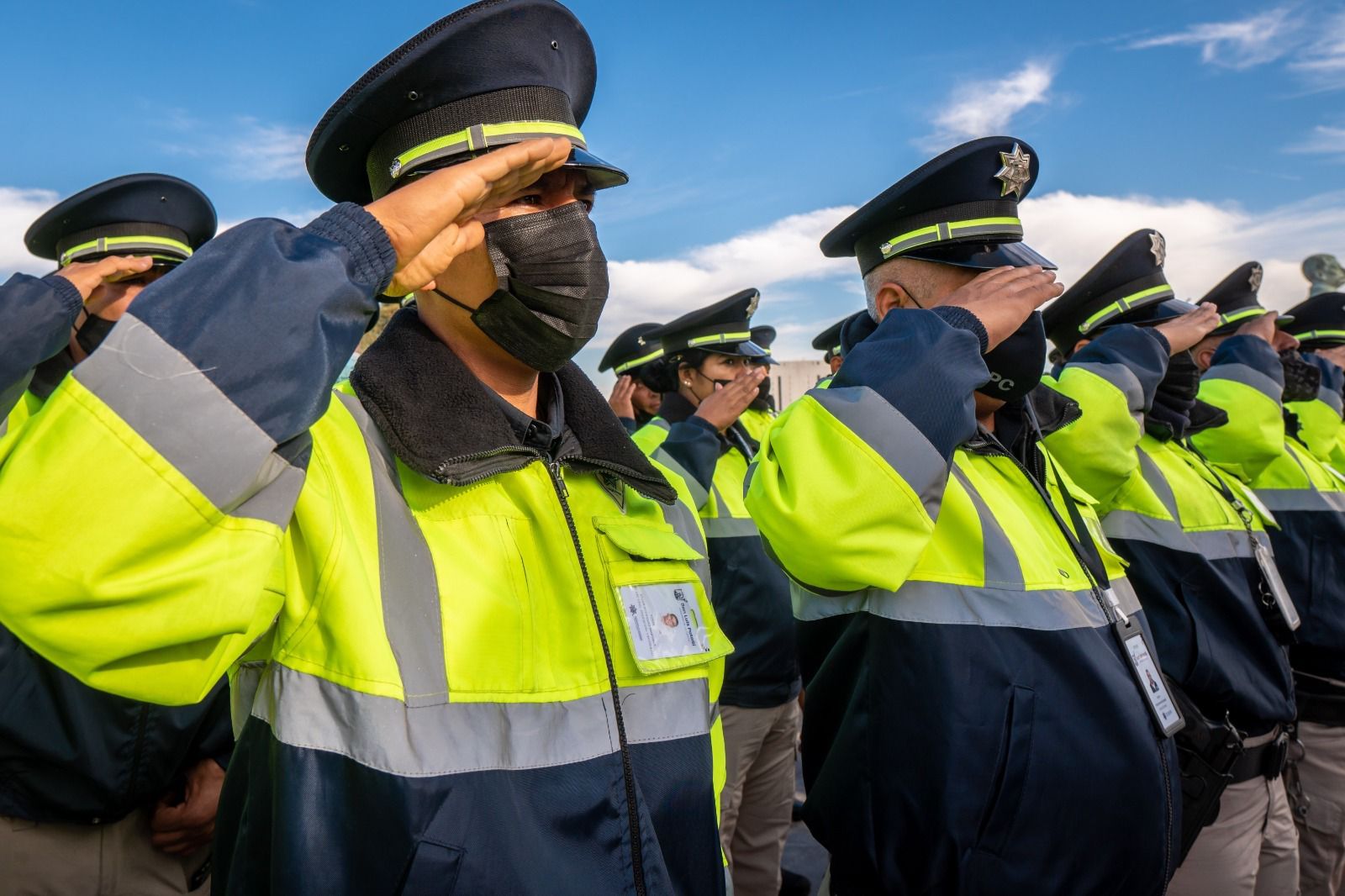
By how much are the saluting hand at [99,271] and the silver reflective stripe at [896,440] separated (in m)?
2.14

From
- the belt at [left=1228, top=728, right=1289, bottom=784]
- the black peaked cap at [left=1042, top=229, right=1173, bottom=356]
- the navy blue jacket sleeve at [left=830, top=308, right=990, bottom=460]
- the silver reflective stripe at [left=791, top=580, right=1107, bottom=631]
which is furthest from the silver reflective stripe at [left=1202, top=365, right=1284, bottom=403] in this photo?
the navy blue jacket sleeve at [left=830, top=308, right=990, bottom=460]

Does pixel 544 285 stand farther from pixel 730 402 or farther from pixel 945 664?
pixel 730 402

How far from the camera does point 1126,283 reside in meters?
3.86

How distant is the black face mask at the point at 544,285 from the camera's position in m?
1.68

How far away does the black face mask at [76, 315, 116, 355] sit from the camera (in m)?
2.80

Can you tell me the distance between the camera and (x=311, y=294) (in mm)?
1179

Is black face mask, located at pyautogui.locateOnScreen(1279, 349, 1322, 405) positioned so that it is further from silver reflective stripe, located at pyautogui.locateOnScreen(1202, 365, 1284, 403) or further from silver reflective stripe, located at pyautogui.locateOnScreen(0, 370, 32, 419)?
silver reflective stripe, located at pyautogui.locateOnScreen(0, 370, 32, 419)

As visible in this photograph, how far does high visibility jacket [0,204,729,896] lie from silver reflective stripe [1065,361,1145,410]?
2.09 m

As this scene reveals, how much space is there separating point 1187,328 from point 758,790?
3.10 m

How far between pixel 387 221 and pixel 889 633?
1463 mm

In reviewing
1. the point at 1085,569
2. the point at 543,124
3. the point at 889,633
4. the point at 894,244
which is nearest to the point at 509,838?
the point at 889,633

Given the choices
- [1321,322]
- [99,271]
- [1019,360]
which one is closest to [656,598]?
[1019,360]

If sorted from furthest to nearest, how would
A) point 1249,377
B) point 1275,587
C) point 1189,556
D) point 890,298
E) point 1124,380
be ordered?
point 1249,377 → point 1275,587 → point 1189,556 → point 1124,380 → point 890,298

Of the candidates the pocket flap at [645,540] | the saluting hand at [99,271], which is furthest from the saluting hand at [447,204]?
the saluting hand at [99,271]
